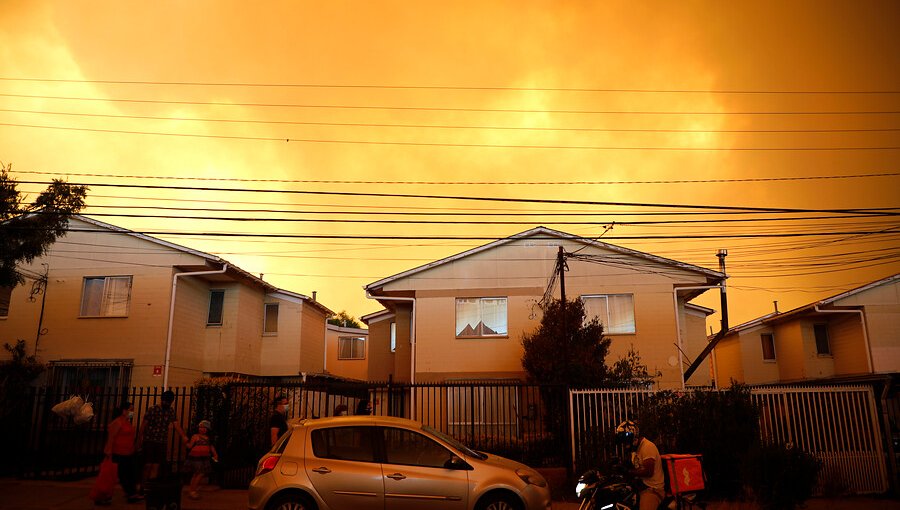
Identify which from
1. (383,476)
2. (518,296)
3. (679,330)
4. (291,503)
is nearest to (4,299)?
(518,296)

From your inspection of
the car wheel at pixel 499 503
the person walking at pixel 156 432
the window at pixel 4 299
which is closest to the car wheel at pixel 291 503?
the car wheel at pixel 499 503

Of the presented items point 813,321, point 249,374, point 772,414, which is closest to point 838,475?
point 772,414

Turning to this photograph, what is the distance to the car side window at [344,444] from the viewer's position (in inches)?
359

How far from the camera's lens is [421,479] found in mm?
8906

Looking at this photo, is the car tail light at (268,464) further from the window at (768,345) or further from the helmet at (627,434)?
the window at (768,345)

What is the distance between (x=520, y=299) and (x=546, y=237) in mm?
2372

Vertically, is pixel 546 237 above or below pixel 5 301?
above

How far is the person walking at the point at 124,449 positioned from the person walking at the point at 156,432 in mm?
218

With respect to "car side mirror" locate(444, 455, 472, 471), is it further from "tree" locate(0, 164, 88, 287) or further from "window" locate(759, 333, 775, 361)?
"window" locate(759, 333, 775, 361)

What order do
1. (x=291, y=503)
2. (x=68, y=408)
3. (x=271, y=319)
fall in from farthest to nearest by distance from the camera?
1. (x=271, y=319)
2. (x=68, y=408)
3. (x=291, y=503)

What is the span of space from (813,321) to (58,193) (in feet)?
94.8

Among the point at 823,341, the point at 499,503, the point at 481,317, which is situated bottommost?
the point at 499,503

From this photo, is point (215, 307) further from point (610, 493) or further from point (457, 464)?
point (610, 493)

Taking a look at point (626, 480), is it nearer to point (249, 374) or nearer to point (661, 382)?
point (661, 382)
